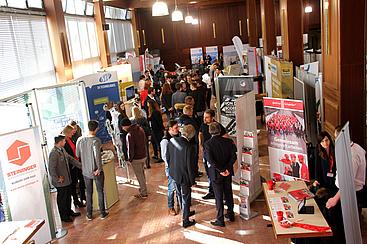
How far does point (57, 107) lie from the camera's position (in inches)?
290

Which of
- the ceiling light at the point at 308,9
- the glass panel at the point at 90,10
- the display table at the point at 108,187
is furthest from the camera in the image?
the ceiling light at the point at 308,9

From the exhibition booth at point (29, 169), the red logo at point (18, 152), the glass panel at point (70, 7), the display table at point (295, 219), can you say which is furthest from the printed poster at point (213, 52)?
the display table at point (295, 219)

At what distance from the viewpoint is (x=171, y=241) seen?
5.25 metres

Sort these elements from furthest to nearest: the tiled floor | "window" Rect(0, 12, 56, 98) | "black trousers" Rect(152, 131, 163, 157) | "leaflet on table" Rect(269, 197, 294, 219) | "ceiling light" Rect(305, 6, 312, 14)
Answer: "ceiling light" Rect(305, 6, 312, 14) < "black trousers" Rect(152, 131, 163, 157) < "window" Rect(0, 12, 56, 98) < the tiled floor < "leaflet on table" Rect(269, 197, 294, 219)

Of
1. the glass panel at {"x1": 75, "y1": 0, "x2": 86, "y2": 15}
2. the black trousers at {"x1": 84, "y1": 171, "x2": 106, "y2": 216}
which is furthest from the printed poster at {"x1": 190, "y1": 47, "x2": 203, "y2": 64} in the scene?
the black trousers at {"x1": 84, "y1": 171, "x2": 106, "y2": 216}

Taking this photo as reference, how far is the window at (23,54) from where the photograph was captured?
687 centimetres

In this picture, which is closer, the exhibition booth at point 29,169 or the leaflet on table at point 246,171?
the exhibition booth at point 29,169

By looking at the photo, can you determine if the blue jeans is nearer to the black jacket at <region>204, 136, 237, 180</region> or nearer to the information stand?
the black jacket at <region>204, 136, 237, 180</region>

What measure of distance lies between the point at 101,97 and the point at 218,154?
5.44m

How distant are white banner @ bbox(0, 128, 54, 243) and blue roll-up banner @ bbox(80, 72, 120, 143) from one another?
4591mm

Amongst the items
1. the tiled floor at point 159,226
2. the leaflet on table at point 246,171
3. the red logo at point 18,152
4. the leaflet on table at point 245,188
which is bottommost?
the tiled floor at point 159,226

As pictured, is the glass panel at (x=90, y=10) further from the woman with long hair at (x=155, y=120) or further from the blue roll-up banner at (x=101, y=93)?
the woman with long hair at (x=155, y=120)

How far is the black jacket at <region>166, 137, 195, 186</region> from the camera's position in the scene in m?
5.20

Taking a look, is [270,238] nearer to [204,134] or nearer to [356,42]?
[204,134]
